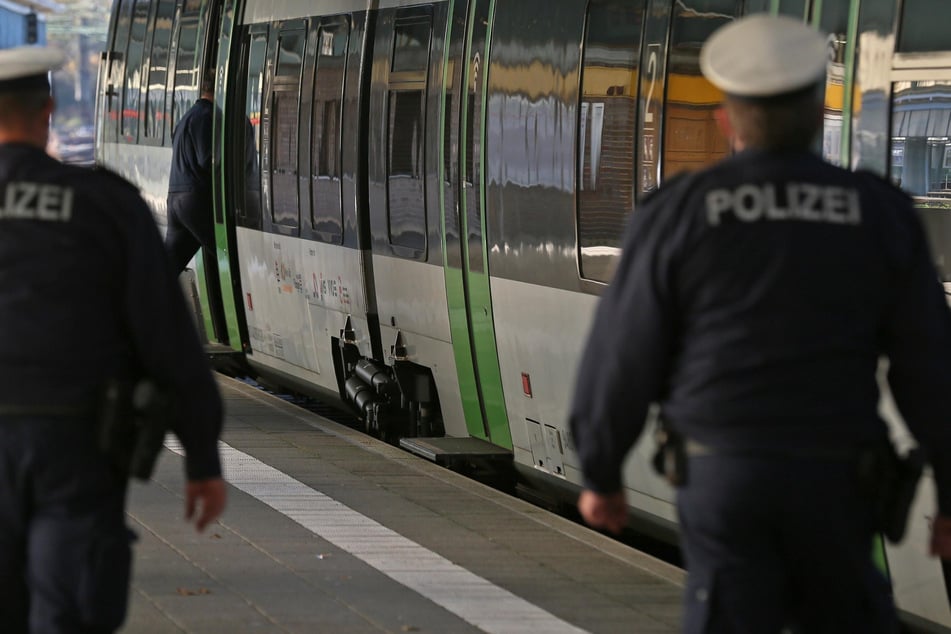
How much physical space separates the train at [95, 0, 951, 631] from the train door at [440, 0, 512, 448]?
0.06 ft

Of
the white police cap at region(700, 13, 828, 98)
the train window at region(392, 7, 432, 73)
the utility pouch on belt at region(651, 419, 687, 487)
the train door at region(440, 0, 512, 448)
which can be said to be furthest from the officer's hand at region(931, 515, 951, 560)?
the train window at region(392, 7, 432, 73)

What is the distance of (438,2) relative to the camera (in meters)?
10.2

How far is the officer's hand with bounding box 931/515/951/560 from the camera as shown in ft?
12.2

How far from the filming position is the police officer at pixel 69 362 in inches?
154

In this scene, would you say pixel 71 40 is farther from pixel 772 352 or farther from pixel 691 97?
pixel 772 352

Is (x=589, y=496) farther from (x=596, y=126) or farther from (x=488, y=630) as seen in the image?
(x=596, y=126)

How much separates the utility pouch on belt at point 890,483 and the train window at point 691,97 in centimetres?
346

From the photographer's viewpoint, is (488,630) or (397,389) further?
(397,389)

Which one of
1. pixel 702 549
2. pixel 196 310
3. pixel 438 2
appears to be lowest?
pixel 196 310

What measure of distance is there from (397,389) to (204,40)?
17.3 ft

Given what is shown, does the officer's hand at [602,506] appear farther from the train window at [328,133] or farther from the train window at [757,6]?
the train window at [328,133]

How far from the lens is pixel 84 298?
157 inches

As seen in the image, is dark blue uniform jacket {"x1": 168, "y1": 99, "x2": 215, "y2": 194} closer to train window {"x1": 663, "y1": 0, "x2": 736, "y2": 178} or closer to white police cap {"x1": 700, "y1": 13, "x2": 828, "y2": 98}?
train window {"x1": 663, "y1": 0, "x2": 736, "y2": 178}

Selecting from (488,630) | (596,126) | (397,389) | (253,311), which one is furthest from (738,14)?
(253,311)
